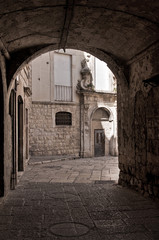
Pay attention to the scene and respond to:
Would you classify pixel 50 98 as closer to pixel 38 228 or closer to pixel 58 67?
pixel 58 67

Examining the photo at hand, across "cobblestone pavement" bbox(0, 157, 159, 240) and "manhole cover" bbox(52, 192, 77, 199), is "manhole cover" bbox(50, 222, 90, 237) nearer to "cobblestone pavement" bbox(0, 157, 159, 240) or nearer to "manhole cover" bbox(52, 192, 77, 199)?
"cobblestone pavement" bbox(0, 157, 159, 240)

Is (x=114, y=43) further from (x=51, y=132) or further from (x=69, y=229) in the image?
(x=51, y=132)

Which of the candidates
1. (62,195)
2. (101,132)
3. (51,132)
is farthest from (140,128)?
(101,132)

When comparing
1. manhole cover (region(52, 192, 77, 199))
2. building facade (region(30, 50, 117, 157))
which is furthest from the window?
manhole cover (region(52, 192, 77, 199))

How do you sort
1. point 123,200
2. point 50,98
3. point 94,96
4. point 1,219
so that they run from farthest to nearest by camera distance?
point 94,96, point 50,98, point 123,200, point 1,219

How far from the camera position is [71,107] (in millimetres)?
15625

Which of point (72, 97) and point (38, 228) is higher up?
point (72, 97)

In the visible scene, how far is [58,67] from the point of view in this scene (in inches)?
609

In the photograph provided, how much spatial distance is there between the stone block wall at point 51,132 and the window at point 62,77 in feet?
2.04

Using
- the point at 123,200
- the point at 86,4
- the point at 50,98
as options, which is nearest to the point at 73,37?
the point at 86,4

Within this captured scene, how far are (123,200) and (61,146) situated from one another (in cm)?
1010

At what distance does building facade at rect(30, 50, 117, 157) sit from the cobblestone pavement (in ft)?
26.8

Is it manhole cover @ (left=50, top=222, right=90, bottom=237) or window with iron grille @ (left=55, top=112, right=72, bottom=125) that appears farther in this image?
window with iron grille @ (left=55, top=112, right=72, bottom=125)

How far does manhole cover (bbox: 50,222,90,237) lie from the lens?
140 inches
